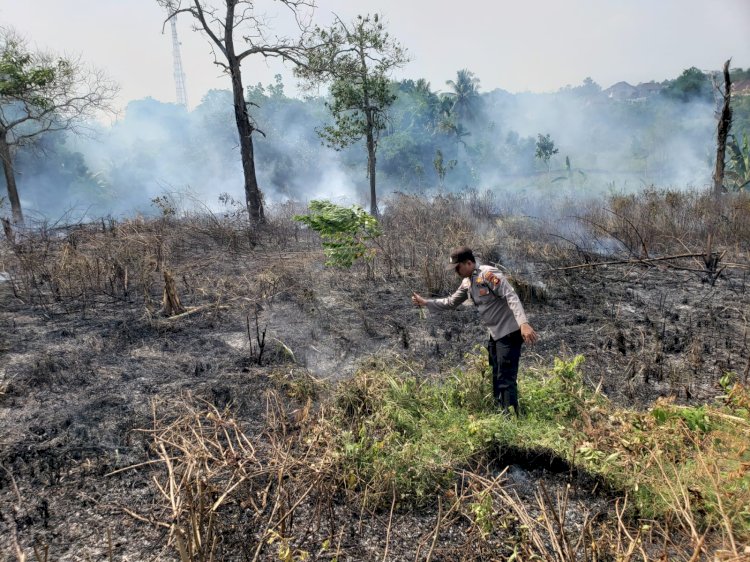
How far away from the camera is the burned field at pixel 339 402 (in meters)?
2.68

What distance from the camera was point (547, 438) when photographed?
3.57m

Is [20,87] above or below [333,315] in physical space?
above

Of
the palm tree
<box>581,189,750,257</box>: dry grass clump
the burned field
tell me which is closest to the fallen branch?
the burned field

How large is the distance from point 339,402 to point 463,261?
1.58 meters

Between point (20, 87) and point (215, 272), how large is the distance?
10.2m

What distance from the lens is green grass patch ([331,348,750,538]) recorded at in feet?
9.24

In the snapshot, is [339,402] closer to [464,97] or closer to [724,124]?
[724,124]

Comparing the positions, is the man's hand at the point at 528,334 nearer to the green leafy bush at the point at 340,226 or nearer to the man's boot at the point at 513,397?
the man's boot at the point at 513,397

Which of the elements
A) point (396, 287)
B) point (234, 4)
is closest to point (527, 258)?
point (396, 287)

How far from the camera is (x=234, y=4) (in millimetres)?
13023

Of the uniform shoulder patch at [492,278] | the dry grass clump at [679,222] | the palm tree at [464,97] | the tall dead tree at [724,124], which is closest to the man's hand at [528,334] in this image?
the uniform shoulder patch at [492,278]

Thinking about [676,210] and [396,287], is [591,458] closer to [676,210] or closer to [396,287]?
[396,287]

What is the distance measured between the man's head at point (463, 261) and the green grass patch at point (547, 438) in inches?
34.6

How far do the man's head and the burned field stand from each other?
0.97m
